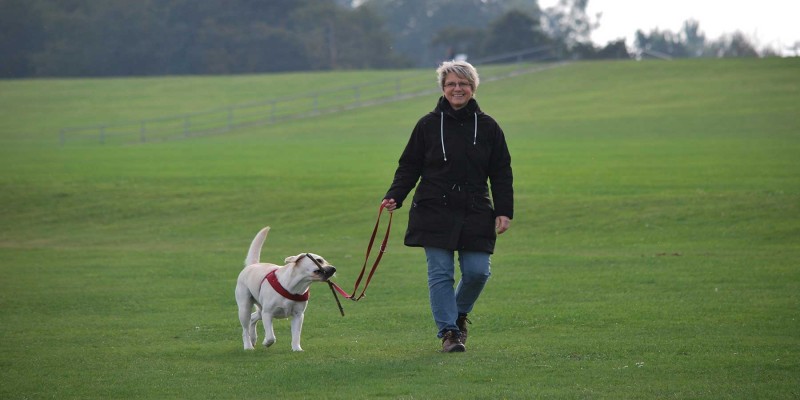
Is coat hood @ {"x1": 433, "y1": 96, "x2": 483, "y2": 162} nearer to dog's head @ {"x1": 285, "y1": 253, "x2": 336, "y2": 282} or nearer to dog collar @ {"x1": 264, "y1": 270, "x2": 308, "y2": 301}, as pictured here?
dog's head @ {"x1": 285, "y1": 253, "x2": 336, "y2": 282}

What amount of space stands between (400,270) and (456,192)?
785 cm

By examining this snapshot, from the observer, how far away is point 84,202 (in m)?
28.7

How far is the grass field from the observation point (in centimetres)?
884

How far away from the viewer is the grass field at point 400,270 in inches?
348

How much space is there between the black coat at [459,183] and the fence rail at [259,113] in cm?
5031

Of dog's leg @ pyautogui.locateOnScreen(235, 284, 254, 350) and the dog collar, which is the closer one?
the dog collar

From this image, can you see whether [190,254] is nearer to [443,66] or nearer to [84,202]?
[84,202]

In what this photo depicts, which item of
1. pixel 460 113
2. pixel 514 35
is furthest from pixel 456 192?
pixel 514 35

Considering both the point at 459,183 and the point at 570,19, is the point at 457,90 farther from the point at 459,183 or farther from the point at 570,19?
the point at 570,19

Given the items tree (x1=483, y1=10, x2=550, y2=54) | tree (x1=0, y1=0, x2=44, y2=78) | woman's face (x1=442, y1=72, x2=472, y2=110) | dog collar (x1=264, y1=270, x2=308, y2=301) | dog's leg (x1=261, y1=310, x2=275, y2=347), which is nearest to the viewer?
woman's face (x1=442, y1=72, x2=472, y2=110)

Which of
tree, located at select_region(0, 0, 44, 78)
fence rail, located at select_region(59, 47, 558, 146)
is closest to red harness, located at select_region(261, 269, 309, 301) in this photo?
fence rail, located at select_region(59, 47, 558, 146)

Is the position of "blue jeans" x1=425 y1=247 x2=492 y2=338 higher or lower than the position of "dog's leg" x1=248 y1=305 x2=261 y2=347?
higher

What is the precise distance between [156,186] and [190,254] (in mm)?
11422

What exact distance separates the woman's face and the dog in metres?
1.74
